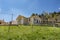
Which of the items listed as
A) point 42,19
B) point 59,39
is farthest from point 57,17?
point 59,39

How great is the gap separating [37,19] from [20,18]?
14.0 ft

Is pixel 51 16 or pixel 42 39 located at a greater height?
pixel 51 16

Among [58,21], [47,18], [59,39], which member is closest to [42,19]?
[47,18]

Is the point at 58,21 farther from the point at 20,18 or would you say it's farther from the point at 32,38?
the point at 32,38

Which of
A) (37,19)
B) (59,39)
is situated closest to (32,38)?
(59,39)

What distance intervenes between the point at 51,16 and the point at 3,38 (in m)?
32.4

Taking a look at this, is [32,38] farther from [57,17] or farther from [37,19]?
[57,17]

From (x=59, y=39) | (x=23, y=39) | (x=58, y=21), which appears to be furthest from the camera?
(x=58, y=21)

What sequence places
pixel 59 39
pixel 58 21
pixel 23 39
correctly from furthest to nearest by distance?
1. pixel 58 21
2. pixel 59 39
3. pixel 23 39

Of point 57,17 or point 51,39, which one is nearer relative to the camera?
point 51,39

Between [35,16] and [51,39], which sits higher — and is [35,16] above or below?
above

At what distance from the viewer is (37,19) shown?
38.1m

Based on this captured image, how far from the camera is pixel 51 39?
8688mm

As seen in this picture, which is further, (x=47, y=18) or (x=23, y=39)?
(x=47, y=18)
